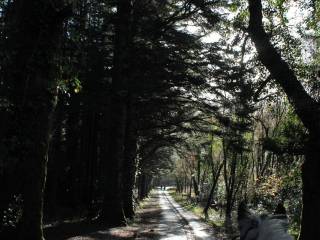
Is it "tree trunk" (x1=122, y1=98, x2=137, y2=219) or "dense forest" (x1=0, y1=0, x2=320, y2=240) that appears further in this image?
"tree trunk" (x1=122, y1=98, x2=137, y2=219)

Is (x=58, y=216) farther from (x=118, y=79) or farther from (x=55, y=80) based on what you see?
(x=55, y=80)

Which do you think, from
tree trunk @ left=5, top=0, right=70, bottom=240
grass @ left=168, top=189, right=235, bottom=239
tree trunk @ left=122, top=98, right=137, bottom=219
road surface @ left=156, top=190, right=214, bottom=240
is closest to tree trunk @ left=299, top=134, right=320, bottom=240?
tree trunk @ left=5, top=0, right=70, bottom=240

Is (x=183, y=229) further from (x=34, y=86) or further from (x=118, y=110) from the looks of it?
(x=34, y=86)

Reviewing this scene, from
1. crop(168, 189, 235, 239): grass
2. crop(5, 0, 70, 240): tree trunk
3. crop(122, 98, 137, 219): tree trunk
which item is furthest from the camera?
crop(122, 98, 137, 219): tree trunk

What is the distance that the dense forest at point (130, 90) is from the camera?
36.7 ft

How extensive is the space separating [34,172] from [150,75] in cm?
1367

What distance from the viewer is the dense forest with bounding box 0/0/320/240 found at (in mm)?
11172

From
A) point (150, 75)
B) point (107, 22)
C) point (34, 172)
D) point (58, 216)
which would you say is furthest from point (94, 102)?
point (34, 172)

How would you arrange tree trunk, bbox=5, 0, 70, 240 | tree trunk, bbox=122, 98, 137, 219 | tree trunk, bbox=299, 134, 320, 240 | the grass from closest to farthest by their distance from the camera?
tree trunk, bbox=5, 0, 70, 240, tree trunk, bbox=299, 134, 320, 240, the grass, tree trunk, bbox=122, 98, 137, 219

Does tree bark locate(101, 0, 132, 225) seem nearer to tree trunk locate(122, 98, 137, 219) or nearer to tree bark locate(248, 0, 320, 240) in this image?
tree trunk locate(122, 98, 137, 219)

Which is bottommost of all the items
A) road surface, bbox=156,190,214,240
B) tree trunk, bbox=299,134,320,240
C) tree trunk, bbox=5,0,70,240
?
road surface, bbox=156,190,214,240

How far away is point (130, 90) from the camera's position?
23938 mm

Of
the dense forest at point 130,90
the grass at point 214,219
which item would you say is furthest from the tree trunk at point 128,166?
the grass at point 214,219

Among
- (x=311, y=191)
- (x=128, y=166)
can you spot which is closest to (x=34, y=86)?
(x=311, y=191)
